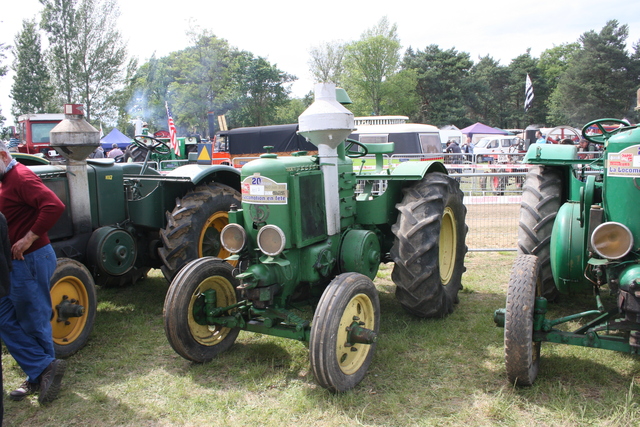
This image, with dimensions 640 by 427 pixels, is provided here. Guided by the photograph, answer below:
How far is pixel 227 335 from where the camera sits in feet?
12.3

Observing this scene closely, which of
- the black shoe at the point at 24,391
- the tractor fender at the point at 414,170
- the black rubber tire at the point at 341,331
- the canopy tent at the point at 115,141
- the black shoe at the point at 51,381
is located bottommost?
the black shoe at the point at 24,391

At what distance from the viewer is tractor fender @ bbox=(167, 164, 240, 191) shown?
501cm

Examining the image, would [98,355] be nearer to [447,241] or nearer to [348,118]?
[348,118]

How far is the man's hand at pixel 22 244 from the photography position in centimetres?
313

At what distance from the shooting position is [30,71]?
106 feet

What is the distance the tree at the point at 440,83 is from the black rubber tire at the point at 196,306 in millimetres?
46483

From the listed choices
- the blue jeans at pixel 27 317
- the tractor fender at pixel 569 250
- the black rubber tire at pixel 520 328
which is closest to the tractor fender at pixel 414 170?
the tractor fender at pixel 569 250

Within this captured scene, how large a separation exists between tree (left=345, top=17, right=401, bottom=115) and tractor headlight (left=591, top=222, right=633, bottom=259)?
39.0 meters

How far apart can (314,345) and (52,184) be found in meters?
2.98

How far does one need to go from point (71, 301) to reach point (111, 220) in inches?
49.6

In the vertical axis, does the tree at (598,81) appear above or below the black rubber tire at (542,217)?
above

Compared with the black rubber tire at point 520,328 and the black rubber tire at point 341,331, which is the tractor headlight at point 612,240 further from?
the black rubber tire at point 341,331

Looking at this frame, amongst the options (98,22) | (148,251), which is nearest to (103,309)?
(148,251)

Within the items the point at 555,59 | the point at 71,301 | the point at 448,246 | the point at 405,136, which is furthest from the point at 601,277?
the point at 555,59
